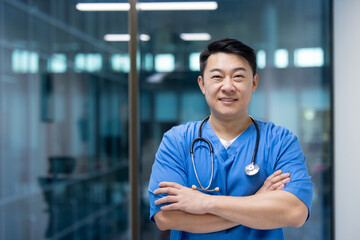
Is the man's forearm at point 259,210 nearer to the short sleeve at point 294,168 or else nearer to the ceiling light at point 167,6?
the short sleeve at point 294,168

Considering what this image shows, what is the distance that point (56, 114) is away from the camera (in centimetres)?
237

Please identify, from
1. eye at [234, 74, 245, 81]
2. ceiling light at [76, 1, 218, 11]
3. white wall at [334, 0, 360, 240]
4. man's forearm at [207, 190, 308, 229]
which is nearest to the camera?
man's forearm at [207, 190, 308, 229]

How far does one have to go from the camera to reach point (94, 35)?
7.66 ft

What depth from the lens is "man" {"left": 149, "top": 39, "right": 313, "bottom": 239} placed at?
0.99 meters

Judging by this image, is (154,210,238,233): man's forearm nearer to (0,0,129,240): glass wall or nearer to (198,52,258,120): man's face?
(198,52,258,120): man's face

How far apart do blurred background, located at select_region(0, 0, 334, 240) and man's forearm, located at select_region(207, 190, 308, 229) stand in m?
1.27

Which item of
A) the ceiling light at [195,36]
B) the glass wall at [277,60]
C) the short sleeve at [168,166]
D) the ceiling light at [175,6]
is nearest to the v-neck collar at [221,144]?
the short sleeve at [168,166]

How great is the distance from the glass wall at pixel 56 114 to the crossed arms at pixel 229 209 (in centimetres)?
138

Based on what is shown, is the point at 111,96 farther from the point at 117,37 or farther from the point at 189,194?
the point at 189,194

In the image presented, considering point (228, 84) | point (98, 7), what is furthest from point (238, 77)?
point (98, 7)

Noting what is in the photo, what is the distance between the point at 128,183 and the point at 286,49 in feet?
4.52

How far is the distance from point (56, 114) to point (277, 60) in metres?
1.52

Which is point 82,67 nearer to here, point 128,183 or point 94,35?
point 94,35

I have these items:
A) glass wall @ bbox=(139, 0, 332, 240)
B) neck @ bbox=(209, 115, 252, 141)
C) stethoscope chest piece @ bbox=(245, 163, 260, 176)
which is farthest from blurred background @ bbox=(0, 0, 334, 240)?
stethoscope chest piece @ bbox=(245, 163, 260, 176)
